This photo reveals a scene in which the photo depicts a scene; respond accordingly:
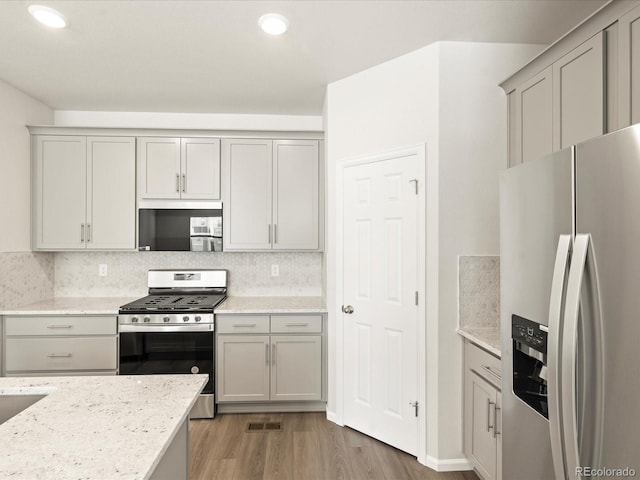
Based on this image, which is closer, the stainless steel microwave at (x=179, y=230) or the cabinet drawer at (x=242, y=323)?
the cabinet drawer at (x=242, y=323)

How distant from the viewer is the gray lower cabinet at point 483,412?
200cm

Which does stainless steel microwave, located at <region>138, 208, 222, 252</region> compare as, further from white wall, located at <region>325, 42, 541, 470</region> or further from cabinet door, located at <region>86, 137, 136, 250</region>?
white wall, located at <region>325, 42, 541, 470</region>

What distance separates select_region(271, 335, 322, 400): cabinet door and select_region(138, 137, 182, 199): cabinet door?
167 cm

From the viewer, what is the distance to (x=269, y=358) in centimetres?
323

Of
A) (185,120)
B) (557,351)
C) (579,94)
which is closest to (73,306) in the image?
(185,120)

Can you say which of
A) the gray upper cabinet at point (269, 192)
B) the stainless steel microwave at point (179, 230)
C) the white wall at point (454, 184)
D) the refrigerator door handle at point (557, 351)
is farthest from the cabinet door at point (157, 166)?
the refrigerator door handle at point (557, 351)

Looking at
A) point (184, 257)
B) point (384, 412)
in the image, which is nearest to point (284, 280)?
point (184, 257)

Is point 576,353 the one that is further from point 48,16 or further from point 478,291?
point 48,16

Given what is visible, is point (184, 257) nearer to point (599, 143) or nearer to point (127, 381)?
point (127, 381)

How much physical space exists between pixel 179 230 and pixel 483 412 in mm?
2796

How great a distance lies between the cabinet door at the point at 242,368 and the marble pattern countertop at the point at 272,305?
231 mm

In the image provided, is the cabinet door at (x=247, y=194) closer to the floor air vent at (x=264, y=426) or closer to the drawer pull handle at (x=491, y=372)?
the floor air vent at (x=264, y=426)

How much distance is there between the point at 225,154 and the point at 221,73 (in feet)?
2.63

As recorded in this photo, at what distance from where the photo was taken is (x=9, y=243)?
10.5 feet
